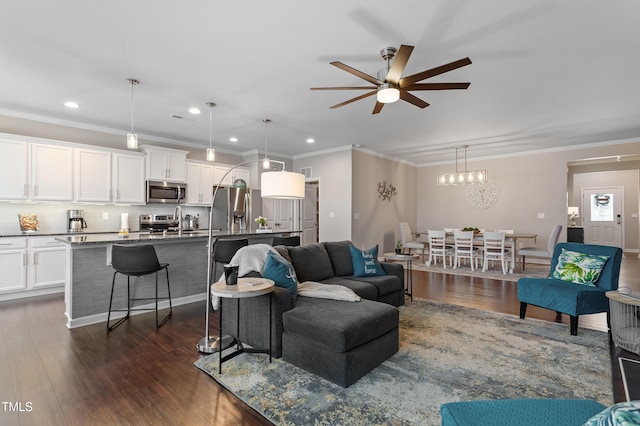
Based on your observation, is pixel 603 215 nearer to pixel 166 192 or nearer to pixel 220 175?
pixel 220 175

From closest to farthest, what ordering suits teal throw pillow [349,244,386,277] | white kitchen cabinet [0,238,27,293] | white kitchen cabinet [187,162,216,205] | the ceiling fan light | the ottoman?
the ottoman → the ceiling fan light → teal throw pillow [349,244,386,277] → white kitchen cabinet [0,238,27,293] → white kitchen cabinet [187,162,216,205]

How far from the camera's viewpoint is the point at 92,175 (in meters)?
5.32

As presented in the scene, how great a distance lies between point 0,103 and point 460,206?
962cm

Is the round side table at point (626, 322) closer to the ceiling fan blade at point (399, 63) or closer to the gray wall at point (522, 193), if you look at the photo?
the ceiling fan blade at point (399, 63)

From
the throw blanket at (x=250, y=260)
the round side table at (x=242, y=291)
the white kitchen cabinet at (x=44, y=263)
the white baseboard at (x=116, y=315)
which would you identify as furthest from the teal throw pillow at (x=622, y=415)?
the white kitchen cabinet at (x=44, y=263)

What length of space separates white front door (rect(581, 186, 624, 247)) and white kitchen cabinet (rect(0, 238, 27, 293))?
13303 mm

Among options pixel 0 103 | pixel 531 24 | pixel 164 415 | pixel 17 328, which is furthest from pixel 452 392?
pixel 0 103

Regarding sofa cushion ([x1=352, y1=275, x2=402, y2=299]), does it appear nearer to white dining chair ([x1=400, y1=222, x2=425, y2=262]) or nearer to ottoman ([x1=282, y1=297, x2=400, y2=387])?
ottoman ([x1=282, y1=297, x2=400, y2=387])

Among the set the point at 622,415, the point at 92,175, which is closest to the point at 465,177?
the point at 622,415

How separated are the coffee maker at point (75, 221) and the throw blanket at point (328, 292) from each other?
4.37 metres

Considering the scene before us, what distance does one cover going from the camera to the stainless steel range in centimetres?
610

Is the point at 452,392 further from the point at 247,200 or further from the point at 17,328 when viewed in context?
the point at 247,200

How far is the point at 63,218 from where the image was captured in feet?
17.5

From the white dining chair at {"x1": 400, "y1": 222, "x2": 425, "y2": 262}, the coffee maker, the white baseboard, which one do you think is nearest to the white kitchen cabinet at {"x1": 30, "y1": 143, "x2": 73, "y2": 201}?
the coffee maker
